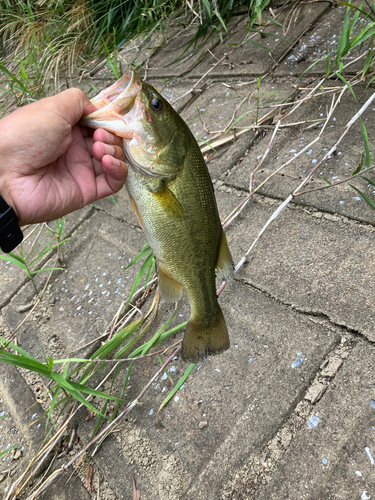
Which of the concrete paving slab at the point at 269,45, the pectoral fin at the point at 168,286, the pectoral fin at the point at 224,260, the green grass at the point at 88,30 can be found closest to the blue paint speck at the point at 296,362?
the pectoral fin at the point at 224,260

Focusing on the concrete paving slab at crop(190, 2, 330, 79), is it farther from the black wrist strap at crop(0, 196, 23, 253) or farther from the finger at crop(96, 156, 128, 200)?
the black wrist strap at crop(0, 196, 23, 253)

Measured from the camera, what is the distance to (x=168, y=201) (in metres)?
1.39

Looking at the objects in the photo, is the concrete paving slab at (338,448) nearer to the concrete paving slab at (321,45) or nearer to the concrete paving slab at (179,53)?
the concrete paving slab at (321,45)

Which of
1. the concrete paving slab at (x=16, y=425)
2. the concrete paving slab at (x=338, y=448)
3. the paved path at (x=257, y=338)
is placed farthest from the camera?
the concrete paving slab at (x=16, y=425)

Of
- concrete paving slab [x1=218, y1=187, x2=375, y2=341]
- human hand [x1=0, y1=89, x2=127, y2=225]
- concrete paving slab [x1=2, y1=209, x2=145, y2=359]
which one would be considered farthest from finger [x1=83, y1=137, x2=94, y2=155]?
concrete paving slab [x1=218, y1=187, x2=375, y2=341]

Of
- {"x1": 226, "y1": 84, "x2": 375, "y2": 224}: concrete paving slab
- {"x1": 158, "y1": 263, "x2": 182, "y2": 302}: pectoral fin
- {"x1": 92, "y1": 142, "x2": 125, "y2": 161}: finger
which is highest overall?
{"x1": 92, "y1": 142, "x2": 125, "y2": 161}: finger

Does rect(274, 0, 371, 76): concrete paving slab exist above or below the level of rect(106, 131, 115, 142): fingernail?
below

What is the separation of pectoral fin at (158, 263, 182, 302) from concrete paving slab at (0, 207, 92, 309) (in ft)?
4.53

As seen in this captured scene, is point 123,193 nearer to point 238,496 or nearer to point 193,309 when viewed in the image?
point 193,309

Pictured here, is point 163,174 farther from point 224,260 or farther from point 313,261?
point 313,261

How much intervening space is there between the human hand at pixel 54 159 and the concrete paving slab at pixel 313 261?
2.62 ft

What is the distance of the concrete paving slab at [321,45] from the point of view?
272 cm

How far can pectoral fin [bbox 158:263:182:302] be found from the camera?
1583mm

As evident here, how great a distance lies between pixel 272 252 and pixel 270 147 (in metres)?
0.81
